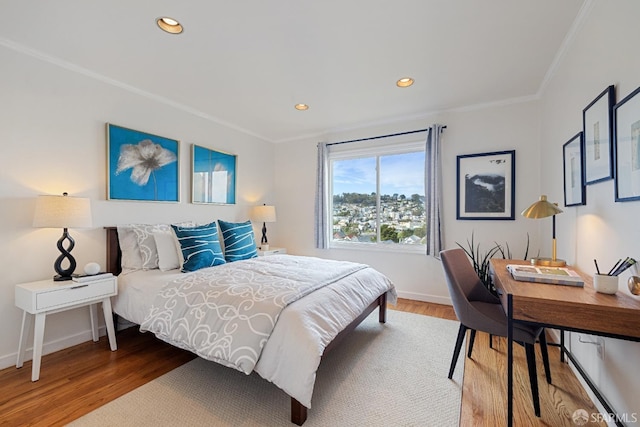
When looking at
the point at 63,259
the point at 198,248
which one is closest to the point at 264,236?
the point at 198,248

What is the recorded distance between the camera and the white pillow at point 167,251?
109 inches

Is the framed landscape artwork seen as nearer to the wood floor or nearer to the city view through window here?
the city view through window

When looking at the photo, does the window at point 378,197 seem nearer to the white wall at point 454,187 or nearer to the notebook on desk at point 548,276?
the white wall at point 454,187

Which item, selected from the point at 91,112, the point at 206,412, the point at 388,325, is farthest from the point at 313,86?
the point at 206,412

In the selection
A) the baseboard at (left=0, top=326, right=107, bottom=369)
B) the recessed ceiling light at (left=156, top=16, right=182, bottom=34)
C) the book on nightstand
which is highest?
the recessed ceiling light at (left=156, top=16, right=182, bottom=34)

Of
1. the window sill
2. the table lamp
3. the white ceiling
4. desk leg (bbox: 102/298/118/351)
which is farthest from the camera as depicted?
the table lamp

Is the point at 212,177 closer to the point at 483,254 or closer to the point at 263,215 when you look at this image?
the point at 263,215

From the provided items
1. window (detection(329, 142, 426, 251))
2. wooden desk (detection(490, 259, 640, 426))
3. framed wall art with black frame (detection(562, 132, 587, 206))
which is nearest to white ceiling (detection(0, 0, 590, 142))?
framed wall art with black frame (detection(562, 132, 587, 206))

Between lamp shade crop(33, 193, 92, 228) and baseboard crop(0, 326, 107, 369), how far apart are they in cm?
107

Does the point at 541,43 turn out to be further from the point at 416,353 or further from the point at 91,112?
the point at 91,112

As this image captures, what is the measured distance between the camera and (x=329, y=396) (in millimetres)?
1867

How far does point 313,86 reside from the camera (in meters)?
2.97

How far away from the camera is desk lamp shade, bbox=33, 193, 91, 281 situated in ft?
7.09

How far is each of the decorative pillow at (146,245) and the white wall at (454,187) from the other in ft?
7.88
